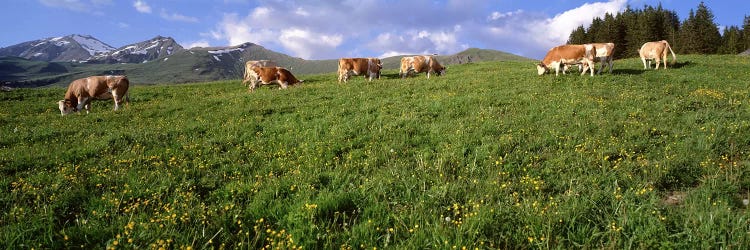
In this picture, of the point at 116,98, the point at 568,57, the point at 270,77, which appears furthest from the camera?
the point at 270,77

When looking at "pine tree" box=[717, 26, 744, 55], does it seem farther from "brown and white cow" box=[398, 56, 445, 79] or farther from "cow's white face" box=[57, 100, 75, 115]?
"cow's white face" box=[57, 100, 75, 115]

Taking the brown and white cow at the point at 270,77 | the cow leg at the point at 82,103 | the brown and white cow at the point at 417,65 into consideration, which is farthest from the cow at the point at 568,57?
the cow leg at the point at 82,103

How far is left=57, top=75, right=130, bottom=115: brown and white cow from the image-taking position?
1830 centimetres

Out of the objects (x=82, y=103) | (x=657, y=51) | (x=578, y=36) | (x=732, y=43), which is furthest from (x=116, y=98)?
(x=732, y=43)

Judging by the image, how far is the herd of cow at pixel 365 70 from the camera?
18.4 meters

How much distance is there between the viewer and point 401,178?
20.2ft

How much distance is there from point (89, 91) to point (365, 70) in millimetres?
15868

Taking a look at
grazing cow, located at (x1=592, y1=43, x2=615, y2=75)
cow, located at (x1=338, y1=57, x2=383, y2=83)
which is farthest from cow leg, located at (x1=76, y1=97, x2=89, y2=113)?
grazing cow, located at (x1=592, y1=43, x2=615, y2=75)

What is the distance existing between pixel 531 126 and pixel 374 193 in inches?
216

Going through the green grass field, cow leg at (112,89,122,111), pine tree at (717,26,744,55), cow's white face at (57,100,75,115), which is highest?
pine tree at (717,26,744,55)

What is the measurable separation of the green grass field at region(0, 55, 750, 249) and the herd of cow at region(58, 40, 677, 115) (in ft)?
22.5

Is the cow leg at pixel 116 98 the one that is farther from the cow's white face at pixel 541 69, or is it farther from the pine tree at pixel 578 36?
the pine tree at pixel 578 36

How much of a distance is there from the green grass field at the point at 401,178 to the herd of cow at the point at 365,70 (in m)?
6.86

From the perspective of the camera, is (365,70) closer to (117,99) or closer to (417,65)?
(417,65)
